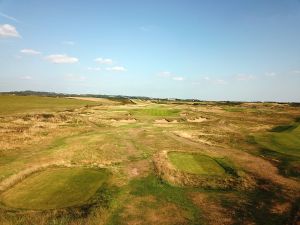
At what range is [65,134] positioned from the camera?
4172 centimetres

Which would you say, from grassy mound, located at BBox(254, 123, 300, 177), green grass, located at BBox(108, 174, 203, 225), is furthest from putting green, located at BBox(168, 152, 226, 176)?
grassy mound, located at BBox(254, 123, 300, 177)

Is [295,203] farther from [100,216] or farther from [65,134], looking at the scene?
[65,134]

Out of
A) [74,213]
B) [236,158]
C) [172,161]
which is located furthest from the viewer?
[236,158]

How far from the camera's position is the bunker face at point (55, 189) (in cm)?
1675

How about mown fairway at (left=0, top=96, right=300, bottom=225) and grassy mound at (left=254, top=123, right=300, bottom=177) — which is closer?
mown fairway at (left=0, top=96, right=300, bottom=225)

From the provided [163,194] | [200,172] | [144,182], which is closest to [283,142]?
[200,172]

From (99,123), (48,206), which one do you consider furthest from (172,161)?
(99,123)

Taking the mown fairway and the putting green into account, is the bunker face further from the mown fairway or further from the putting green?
the putting green

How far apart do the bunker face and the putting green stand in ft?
22.4

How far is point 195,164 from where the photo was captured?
1021 inches

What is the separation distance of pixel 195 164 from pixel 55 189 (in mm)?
12436

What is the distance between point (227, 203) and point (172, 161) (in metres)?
9.49

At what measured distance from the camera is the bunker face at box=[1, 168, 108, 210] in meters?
16.8

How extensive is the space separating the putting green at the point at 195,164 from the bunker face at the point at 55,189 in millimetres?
6820
